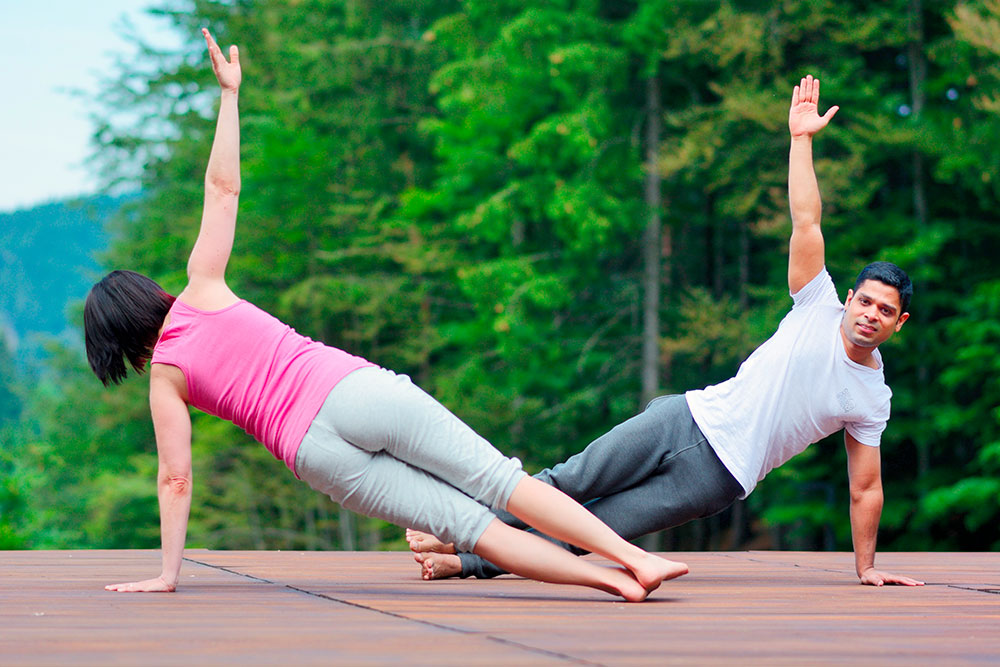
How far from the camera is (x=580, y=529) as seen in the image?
8.66 ft

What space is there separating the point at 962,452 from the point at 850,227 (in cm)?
266

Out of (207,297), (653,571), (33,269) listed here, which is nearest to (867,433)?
(653,571)

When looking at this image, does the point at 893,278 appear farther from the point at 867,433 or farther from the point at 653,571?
the point at 653,571

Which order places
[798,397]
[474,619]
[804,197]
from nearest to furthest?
[474,619]
[804,197]
[798,397]

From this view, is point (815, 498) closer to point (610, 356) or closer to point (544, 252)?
point (610, 356)

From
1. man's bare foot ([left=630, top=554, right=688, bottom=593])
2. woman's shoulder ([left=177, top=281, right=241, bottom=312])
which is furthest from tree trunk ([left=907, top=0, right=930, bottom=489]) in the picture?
woman's shoulder ([left=177, top=281, right=241, bottom=312])

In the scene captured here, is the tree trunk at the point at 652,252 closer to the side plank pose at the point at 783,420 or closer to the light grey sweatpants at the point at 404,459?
the side plank pose at the point at 783,420

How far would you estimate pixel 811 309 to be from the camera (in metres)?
3.13

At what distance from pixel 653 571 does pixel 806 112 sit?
54.4 inches

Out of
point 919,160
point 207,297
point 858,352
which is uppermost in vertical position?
point 919,160

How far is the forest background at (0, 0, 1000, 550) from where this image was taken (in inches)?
461

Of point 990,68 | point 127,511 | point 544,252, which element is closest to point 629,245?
point 544,252

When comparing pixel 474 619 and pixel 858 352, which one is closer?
pixel 474 619

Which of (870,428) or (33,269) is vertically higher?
(33,269)
